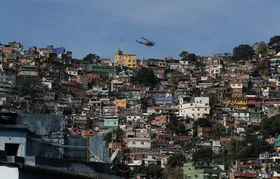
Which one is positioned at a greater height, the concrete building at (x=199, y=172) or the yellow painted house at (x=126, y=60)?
the yellow painted house at (x=126, y=60)

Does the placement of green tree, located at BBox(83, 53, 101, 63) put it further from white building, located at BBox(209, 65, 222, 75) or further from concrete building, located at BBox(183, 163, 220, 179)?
concrete building, located at BBox(183, 163, 220, 179)

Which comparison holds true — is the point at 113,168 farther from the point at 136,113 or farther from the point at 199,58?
the point at 199,58

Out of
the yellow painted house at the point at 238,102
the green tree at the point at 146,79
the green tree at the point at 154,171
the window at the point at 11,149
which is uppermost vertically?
the green tree at the point at 146,79

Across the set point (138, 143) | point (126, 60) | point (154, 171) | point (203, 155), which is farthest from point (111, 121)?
point (126, 60)

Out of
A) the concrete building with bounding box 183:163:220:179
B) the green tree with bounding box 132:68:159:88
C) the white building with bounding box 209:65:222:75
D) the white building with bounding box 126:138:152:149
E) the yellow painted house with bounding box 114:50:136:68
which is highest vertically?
the yellow painted house with bounding box 114:50:136:68

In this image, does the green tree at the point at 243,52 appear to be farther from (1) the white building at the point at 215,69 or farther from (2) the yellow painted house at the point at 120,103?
(2) the yellow painted house at the point at 120,103

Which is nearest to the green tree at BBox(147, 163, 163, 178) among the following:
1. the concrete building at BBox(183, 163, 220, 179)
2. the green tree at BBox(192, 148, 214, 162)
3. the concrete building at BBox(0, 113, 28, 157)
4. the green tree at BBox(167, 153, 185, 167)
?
the green tree at BBox(167, 153, 185, 167)

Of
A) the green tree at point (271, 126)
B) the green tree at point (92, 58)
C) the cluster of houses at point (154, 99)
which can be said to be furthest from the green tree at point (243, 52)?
the green tree at point (271, 126)
